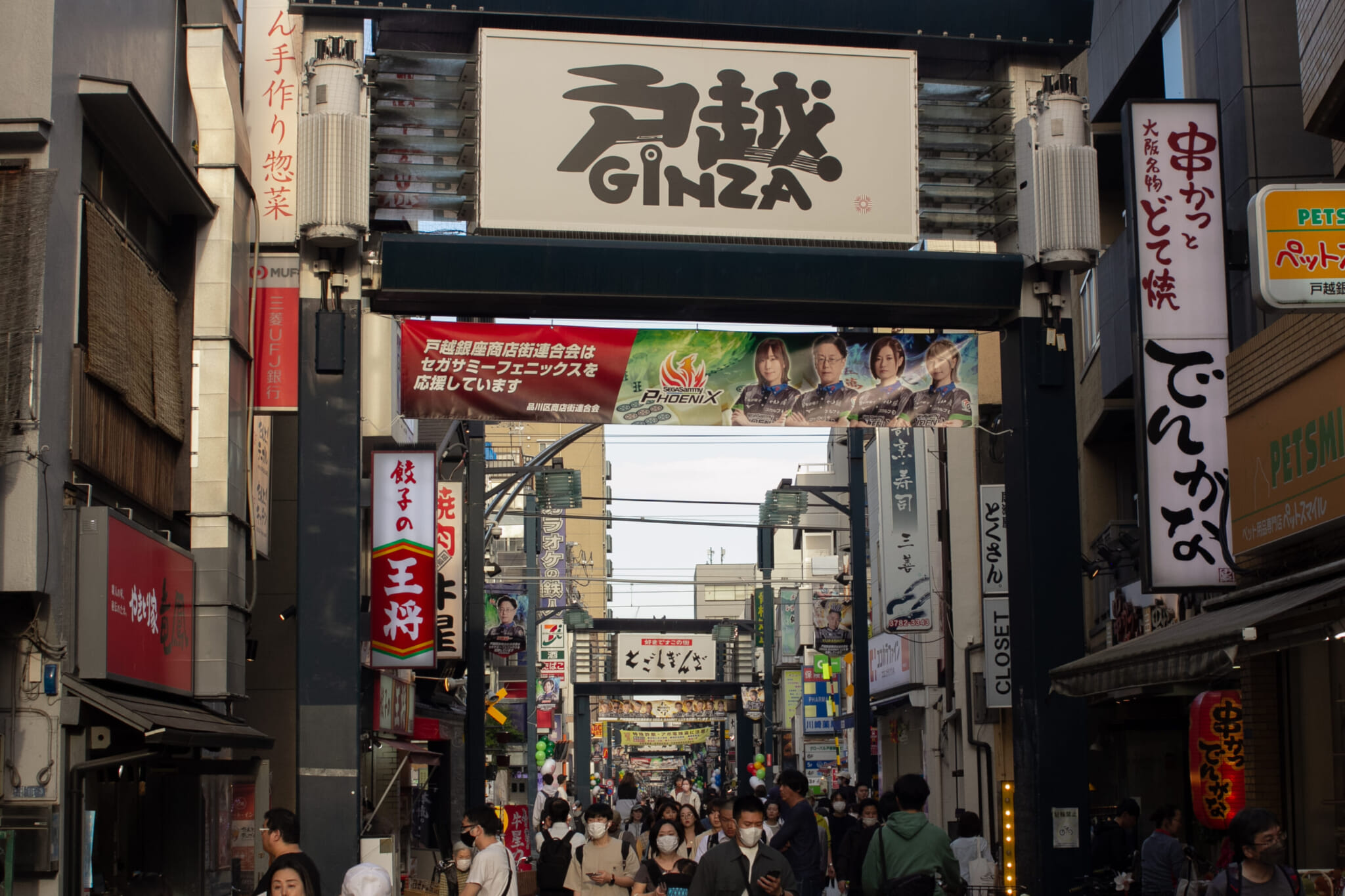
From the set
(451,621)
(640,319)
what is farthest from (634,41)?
(451,621)

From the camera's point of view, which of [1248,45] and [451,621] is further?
[451,621]

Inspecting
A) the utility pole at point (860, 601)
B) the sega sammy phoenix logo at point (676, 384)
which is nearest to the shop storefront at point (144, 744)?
the sega sammy phoenix logo at point (676, 384)

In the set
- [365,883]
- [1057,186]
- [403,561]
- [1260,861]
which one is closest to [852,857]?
[403,561]

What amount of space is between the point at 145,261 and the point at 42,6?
3.27 metres

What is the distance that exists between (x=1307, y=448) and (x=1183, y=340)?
216 cm

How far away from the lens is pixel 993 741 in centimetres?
3038

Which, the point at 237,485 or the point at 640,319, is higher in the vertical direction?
the point at 640,319

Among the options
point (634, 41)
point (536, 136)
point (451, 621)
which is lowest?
point (451, 621)

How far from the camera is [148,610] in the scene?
1333 centimetres

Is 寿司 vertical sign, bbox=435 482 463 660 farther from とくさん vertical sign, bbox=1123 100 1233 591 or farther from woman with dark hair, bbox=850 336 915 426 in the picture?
とくさん vertical sign, bbox=1123 100 1233 591

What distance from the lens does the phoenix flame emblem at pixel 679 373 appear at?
15625 mm

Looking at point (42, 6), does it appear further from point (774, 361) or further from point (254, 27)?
point (774, 361)

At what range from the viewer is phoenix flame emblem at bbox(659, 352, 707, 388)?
15.6 meters

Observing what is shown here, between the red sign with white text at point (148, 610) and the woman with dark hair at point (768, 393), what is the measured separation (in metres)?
5.76
